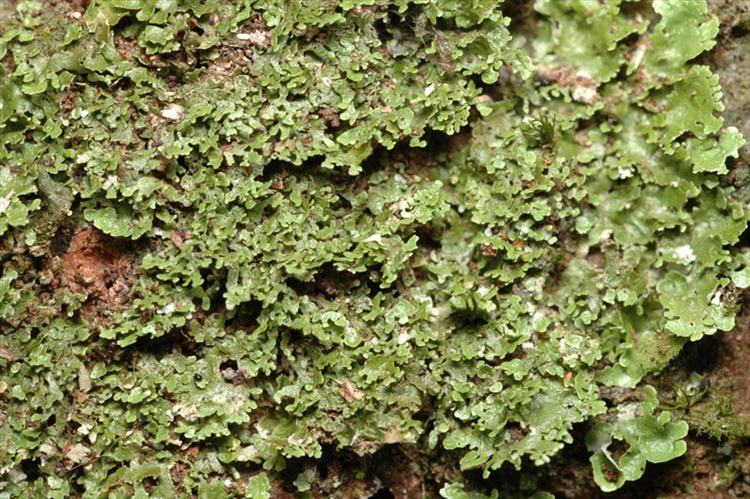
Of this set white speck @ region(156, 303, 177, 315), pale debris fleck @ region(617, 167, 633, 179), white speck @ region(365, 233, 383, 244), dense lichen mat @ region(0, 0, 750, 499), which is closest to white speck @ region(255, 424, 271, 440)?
dense lichen mat @ region(0, 0, 750, 499)

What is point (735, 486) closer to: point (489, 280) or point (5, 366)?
point (489, 280)

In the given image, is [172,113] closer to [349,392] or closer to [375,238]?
[375,238]

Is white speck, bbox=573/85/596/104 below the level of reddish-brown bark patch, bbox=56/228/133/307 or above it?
above

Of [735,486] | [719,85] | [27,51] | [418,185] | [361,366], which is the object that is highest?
[719,85]

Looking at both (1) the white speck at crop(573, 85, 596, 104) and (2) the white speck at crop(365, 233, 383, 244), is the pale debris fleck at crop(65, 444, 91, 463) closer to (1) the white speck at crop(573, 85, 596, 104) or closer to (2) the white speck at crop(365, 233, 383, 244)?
(2) the white speck at crop(365, 233, 383, 244)

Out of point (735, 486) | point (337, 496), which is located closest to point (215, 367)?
point (337, 496)

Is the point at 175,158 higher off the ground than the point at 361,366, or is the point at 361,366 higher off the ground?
the point at 175,158

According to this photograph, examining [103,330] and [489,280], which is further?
[489,280]
